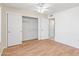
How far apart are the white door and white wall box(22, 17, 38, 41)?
0.88m

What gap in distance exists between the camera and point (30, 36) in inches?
224

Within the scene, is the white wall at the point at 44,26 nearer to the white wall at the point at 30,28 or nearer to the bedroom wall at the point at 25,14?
the bedroom wall at the point at 25,14

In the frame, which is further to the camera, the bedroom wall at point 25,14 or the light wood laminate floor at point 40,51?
the bedroom wall at point 25,14

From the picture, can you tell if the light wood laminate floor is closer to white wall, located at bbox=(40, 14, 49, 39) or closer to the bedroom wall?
the bedroom wall

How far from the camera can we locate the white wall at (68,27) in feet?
12.5

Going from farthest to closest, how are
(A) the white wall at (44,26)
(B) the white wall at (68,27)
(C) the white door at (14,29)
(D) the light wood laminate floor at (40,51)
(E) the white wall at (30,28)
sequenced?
(A) the white wall at (44,26), (E) the white wall at (30,28), (C) the white door at (14,29), (B) the white wall at (68,27), (D) the light wood laminate floor at (40,51)

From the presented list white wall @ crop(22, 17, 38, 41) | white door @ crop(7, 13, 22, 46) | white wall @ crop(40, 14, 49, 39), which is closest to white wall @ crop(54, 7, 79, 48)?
white wall @ crop(40, 14, 49, 39)

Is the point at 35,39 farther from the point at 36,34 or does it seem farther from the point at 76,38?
the point at 76,38

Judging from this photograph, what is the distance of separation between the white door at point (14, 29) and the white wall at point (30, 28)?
882mm

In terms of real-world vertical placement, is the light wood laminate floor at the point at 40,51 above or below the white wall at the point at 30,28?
below

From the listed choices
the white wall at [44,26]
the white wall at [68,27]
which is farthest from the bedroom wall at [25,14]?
the white wall at [68,27]

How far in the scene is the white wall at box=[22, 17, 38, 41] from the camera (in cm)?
536

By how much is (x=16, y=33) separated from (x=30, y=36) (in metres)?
1.52

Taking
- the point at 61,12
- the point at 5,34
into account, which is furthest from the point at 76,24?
the point at 5,34
